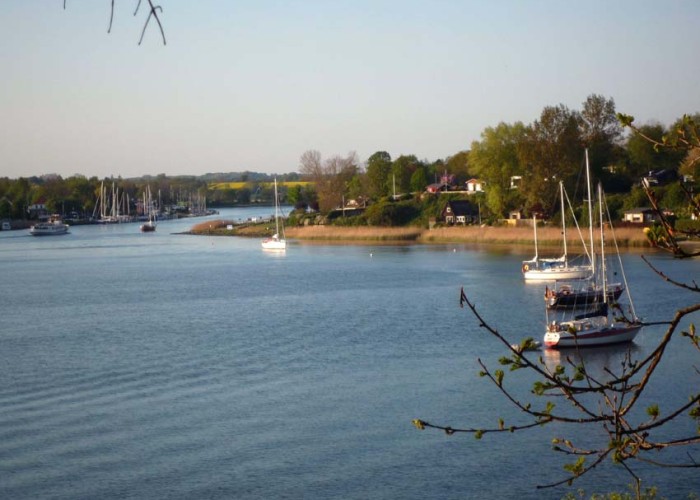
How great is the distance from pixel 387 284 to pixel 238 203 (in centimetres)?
13149

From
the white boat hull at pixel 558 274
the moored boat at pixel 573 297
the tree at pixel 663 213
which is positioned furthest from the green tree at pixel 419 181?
the tree at pixel 663 213

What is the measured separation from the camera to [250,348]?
2147 cm

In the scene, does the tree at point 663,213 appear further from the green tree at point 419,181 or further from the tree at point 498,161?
the green tree at point 419,181

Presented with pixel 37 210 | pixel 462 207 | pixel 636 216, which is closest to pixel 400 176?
pixel 462 207

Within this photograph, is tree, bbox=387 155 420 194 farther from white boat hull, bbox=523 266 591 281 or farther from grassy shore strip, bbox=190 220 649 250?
white boat hull, bbox=523 266 591 281

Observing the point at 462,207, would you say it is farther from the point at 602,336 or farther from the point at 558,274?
the point at 602,336

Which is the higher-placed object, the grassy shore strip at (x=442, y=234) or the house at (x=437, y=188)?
the house at (x=437, y=188)

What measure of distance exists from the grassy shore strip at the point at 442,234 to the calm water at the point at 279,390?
28.0 ft

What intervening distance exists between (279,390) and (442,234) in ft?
135

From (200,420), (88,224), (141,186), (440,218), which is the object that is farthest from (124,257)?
(141,186)

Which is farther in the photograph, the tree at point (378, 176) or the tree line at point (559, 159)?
the tree at point (378, 176)

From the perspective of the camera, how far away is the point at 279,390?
17.0 meters

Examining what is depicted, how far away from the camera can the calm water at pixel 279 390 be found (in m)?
12.3

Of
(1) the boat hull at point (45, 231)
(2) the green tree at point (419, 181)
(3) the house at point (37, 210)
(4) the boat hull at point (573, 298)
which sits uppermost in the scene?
(2) the green tree at point (419, 181)
